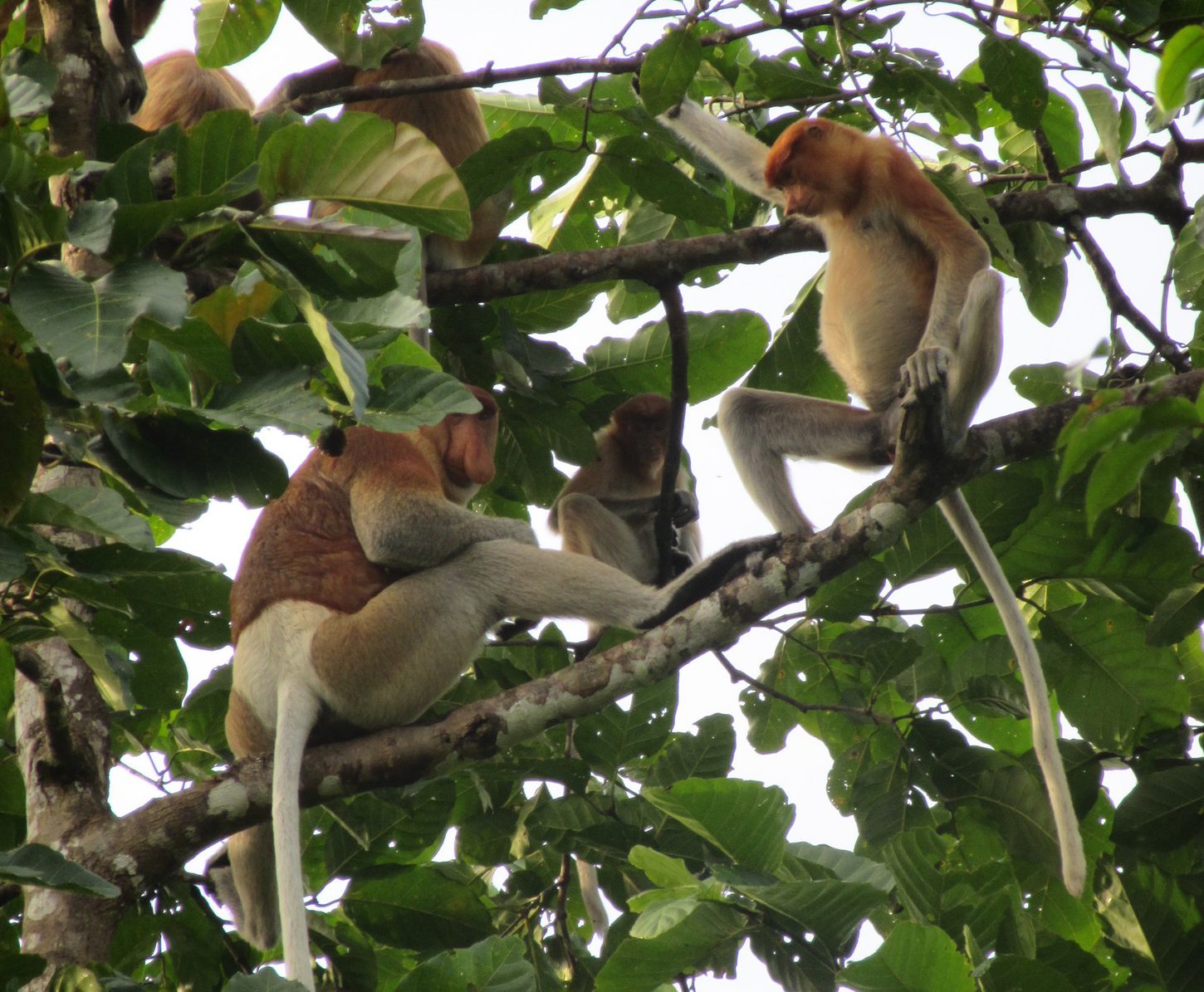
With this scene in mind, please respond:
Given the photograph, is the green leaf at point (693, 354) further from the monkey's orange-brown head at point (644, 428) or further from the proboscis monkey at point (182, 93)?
the proboscis monkey at point (182, 93)

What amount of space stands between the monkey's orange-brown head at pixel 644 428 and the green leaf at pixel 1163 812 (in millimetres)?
2405

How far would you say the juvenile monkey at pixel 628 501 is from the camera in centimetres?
488

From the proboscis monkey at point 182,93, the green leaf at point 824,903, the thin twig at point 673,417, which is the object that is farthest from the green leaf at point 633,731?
the proboscis monkey at point 182,93

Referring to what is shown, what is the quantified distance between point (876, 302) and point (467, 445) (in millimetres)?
1449

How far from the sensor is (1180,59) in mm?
1157

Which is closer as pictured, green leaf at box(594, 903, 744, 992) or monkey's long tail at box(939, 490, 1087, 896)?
green leaf at box(594, 903, 744, 992)

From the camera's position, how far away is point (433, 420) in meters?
2.28

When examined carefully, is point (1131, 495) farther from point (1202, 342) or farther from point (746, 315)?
point (746, 315)

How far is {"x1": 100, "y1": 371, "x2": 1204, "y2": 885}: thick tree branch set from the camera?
268cm

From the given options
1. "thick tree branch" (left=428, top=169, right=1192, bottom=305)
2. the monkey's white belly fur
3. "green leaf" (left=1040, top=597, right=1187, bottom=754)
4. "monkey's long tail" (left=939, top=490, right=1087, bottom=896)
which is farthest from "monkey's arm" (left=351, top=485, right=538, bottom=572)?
"green leaf" (left=1040, top=597, right=1187, bottom=754)

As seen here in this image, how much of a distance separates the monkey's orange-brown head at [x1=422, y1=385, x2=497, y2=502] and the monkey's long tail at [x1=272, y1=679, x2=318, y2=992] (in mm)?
1022

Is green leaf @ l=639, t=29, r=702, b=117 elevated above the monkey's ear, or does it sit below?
above

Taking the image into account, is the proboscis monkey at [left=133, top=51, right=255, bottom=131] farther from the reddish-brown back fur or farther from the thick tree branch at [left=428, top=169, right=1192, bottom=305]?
the reddish-brown back fur

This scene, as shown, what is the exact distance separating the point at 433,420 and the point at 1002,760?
1.94m
